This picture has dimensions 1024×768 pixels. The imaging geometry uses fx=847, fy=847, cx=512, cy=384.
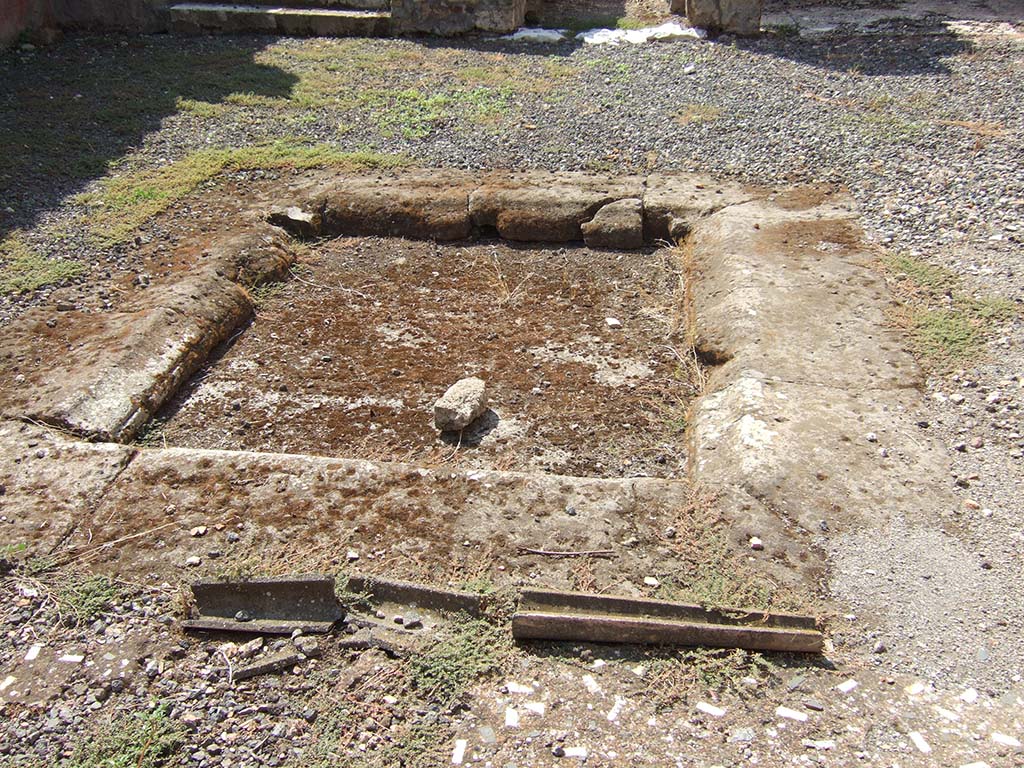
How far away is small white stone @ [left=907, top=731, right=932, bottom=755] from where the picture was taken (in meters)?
2.75

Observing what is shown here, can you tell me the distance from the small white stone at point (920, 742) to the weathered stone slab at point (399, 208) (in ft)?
16.2

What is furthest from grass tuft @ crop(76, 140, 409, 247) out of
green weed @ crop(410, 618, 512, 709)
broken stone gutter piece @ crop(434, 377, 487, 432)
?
green weed @ crop(410, 618, 512, 709)

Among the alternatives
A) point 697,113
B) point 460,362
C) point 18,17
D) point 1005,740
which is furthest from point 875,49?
point 18,17

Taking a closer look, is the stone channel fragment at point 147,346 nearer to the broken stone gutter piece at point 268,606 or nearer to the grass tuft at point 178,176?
the grass tuft at point 178,176

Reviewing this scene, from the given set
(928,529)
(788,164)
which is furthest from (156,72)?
(928,529)

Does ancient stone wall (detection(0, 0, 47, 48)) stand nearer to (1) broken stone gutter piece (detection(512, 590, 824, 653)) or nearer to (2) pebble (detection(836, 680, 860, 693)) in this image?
(1) broken stone gutter piece (detection(512, 590, 824, 653))

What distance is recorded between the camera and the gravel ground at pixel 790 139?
3.45 metres

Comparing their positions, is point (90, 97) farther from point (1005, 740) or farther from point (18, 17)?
point (1005, 740)

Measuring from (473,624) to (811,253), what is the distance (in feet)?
12.3

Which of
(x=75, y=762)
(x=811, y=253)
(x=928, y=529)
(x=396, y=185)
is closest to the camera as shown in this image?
(x=75, y=762)

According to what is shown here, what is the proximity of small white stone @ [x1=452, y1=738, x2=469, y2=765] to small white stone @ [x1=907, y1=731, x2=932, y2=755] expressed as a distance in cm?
148

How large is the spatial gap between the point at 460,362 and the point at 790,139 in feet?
13.3

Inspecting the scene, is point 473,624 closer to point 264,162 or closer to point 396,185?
point 396,185

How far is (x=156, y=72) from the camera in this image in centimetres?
980
